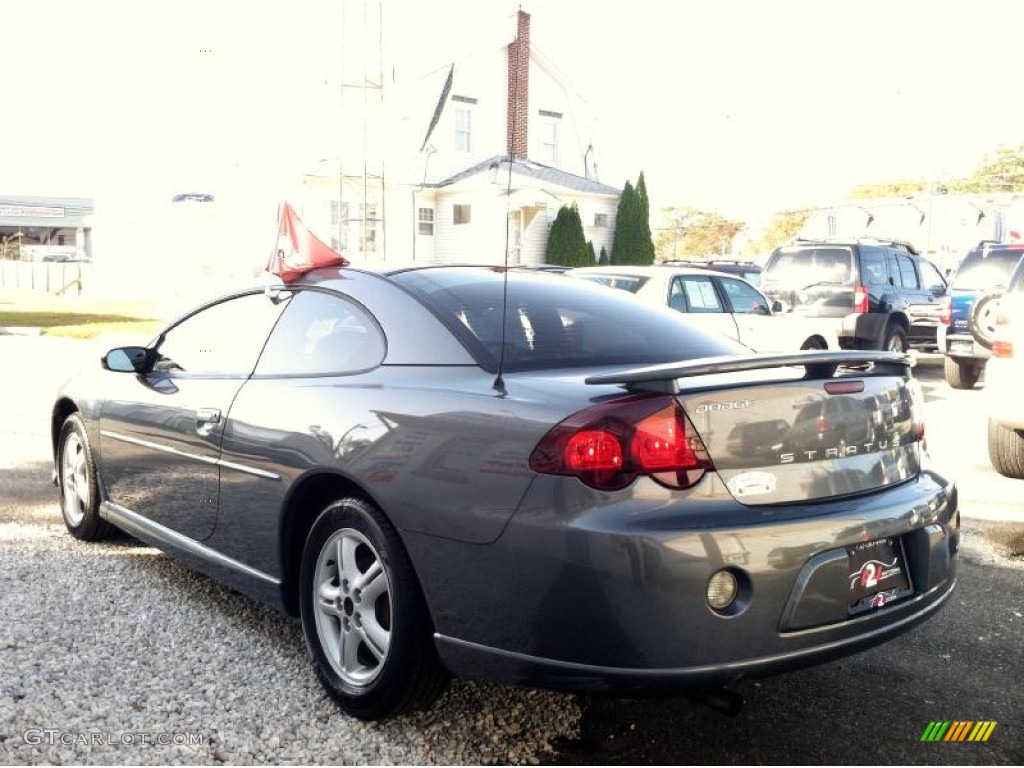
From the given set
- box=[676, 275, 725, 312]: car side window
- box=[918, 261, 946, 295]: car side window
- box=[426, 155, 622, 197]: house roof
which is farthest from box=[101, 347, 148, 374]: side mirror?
box=[426, 155, 622, 197]: house roof

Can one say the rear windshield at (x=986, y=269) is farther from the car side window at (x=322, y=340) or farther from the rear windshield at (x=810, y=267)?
the car side window at (x=322, y=340)

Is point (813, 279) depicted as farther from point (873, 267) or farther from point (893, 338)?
point (893, 338)

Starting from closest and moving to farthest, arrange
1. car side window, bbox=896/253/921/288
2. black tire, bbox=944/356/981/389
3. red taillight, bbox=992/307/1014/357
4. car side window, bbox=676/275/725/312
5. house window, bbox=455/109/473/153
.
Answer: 1. red taillight, bbox=992/307/1014/357
2. car side window, bbox=676/275/725/312
3. black tire, bbox=944/356/981/389
4. car side window, bbox=896/253/921/288
5. house window, bbox=455/109/473/153

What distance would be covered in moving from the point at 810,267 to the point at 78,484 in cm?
1096

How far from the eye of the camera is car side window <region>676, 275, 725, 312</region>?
10.8 metres

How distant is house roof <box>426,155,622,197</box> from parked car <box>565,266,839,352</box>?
1914cm

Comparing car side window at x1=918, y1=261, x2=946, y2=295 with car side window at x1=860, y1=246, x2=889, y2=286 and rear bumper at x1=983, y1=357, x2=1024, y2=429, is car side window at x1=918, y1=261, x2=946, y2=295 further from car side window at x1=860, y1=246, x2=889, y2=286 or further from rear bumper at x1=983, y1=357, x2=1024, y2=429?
rear bumper at x1=983, y1=357, x2=1024, y2=429

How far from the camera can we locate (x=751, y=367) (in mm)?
2852

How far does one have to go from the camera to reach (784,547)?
108 inches

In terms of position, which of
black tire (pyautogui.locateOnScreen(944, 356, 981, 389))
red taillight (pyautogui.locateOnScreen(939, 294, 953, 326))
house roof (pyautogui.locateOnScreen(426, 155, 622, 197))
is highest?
house roof (pyautogui.locateOnScreen(426, 155, 622, 197))

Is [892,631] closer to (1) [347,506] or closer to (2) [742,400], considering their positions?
(2) [742,400]

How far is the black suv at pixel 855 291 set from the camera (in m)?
13.5

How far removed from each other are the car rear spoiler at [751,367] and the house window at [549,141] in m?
31.8

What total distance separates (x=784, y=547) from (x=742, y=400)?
42 centimetres
